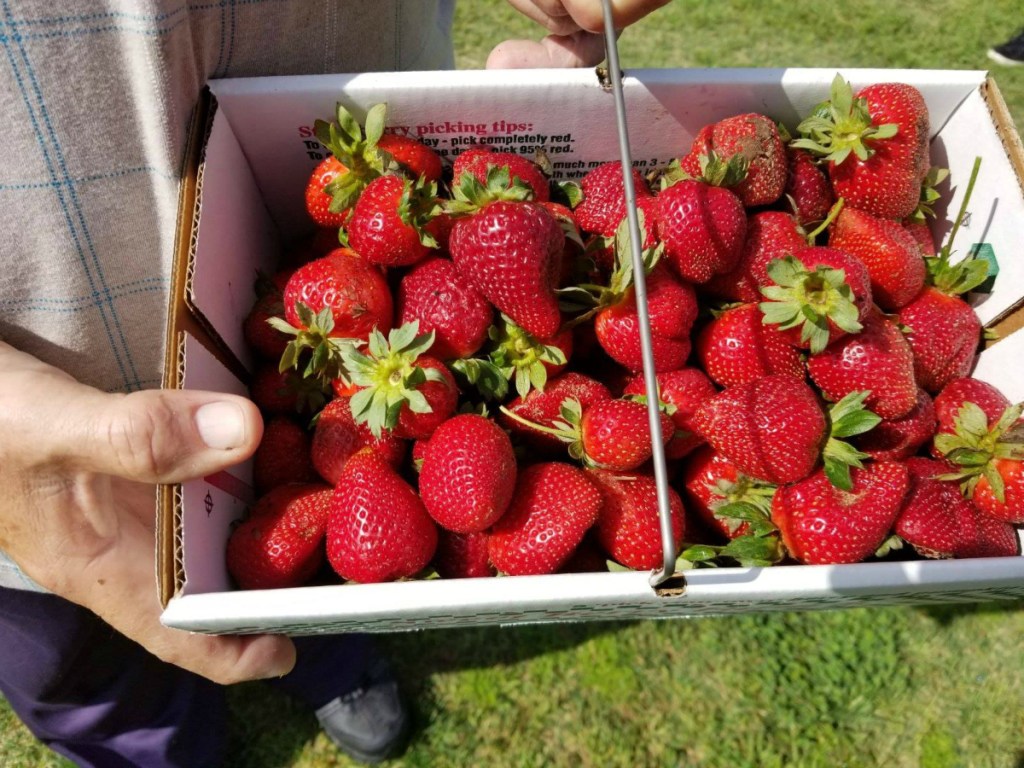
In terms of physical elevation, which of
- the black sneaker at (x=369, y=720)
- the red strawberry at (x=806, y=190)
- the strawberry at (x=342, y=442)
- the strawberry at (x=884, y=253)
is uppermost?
the red strawberry at (x=806, y=190)

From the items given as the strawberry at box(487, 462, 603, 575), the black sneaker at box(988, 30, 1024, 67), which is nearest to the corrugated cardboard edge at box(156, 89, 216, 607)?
the strawberry at box(487, 462, 603, 575)

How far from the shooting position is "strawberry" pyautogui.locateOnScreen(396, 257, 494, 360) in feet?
3.65

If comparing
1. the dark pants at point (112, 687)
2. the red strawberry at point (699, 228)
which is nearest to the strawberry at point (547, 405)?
the red strawberry at point (699, 228)

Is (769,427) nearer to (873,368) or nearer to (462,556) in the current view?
(873,368)

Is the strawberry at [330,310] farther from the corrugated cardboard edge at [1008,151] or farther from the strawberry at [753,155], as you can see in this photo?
the corrugated cardboard edge at [1008,151]

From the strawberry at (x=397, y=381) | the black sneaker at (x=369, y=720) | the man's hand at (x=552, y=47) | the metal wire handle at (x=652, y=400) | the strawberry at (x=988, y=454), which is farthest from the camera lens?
the black sneaker at (x=369, y=720)

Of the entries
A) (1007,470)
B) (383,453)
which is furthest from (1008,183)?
(383,453)

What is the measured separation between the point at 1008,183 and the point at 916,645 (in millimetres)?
1300

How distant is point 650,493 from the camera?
3.67ft

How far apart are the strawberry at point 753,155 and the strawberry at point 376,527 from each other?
0.70 meters

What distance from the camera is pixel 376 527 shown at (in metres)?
1.03

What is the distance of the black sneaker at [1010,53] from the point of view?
316cm

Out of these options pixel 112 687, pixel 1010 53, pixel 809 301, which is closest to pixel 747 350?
pixel 809 301

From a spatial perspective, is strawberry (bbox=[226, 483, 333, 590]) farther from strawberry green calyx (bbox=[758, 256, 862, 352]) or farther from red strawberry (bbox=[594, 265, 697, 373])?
strawberry green calyx (bbox=[758, 256, 862, 352])
